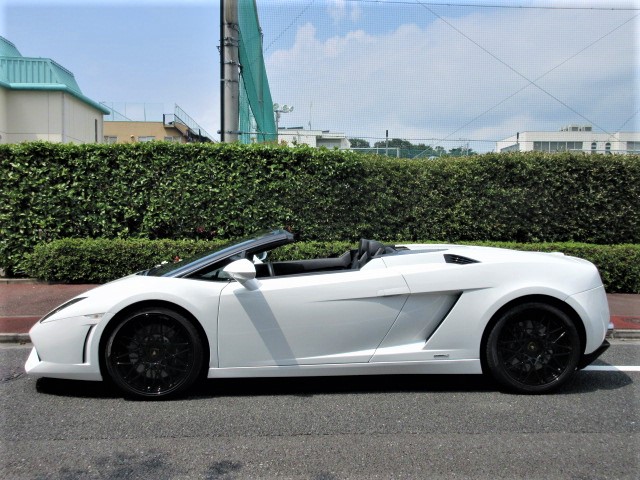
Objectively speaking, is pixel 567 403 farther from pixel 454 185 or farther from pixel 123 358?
pixel 454 185

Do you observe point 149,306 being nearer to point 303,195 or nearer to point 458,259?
point 458,259

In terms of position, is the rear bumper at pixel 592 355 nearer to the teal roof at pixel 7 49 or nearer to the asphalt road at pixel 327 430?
the asphalt road at pixel 327 430

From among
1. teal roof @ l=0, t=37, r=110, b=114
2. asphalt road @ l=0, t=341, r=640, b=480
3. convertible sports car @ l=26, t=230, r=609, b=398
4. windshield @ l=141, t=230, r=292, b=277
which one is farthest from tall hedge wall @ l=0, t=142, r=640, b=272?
teal roof @ l=0, t=37, r=110, b=114

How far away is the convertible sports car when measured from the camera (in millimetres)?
3988

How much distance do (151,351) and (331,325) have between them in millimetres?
1335

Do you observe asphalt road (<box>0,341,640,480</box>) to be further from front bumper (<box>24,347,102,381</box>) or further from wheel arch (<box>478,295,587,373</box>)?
wheel arch (<box>478,295,587,373</box>)

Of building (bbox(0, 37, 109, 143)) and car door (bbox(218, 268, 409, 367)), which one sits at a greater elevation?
building (bbox(0, 37, 109, 143))

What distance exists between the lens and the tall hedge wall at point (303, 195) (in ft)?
30.8

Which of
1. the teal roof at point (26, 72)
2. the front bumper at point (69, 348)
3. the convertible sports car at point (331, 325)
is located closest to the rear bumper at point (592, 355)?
the convertible sports car at point (331, 325)

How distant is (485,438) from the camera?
3.44 m

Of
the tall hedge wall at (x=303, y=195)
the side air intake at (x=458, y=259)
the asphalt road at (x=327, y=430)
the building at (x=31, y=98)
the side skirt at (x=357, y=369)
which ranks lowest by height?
the asphalt road at (x=327, y=430)

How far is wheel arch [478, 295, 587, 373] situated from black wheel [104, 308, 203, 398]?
2143mm

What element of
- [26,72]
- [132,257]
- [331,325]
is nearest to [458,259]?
[331,325]

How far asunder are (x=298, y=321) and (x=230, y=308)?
511mm
